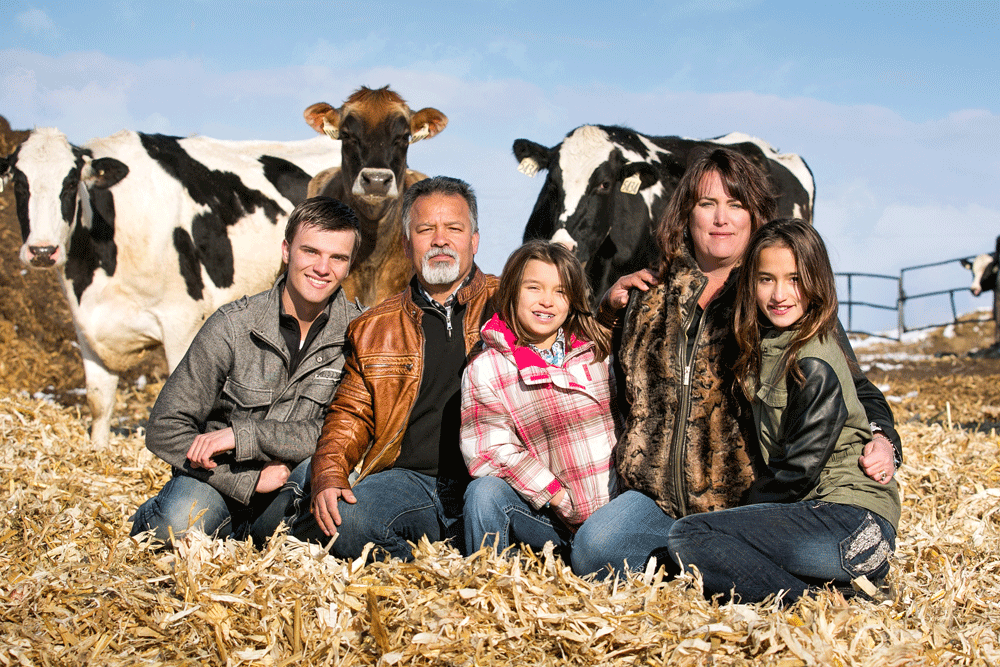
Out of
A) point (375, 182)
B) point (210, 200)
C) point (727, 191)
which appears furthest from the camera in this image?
point (210, 200)

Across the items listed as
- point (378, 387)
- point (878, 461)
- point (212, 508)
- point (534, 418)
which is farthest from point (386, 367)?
point (878, 461)

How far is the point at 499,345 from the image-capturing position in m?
3.21

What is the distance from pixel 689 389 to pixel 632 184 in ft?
14.5

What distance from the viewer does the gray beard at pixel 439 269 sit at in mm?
3471

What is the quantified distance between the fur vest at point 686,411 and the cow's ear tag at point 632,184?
4072 mm

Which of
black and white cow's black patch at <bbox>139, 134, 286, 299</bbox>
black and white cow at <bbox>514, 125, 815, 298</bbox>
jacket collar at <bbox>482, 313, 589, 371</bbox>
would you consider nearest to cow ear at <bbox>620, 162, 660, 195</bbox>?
black and white cow at <bbox>514, 125, 815, 298</bbox>

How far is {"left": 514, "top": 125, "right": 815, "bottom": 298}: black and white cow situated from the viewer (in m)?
7.16

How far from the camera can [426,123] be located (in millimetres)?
7102

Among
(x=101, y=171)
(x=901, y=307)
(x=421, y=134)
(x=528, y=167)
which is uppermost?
(x=421, y=134)

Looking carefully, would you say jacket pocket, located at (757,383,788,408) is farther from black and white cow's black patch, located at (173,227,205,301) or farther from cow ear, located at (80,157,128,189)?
cow ear, located at (80,157,128,189)

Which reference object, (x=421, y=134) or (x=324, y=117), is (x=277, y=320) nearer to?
(x=324, y=117)

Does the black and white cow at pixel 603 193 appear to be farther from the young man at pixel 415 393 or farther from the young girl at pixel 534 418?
the young girl at pixel 534 418

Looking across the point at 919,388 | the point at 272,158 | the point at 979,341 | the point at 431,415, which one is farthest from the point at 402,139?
the point at 979,341

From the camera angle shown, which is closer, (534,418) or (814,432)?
(814,432)
